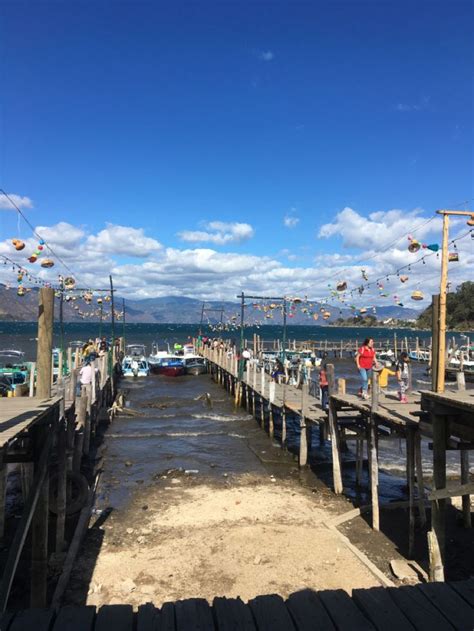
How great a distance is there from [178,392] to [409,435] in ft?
86.1

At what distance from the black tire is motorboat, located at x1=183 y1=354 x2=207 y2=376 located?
3187 cm

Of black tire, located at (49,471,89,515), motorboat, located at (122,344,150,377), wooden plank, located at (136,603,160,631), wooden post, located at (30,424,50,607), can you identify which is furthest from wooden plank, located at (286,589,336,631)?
motorboat, located at (122,344,150,377)

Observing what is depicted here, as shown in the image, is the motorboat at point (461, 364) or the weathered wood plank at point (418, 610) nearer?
the weathered wood plank at point (418, 610)

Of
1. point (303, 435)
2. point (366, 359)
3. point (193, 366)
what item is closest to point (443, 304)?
point (366, 359)

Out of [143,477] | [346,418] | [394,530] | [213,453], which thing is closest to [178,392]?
[213,453]

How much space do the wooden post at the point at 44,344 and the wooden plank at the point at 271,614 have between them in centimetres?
577

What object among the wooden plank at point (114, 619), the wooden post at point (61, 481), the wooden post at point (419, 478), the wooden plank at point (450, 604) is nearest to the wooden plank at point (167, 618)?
the wooden plank at point (114, 619)

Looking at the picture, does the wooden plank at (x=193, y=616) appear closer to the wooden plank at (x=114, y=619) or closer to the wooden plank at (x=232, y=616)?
the wooden plank at (x=232, y=616)

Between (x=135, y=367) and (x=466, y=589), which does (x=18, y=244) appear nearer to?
(x=466, y=589)

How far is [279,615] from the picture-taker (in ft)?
11.3

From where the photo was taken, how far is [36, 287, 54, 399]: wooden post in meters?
8.23

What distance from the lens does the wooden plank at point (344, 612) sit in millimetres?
3345

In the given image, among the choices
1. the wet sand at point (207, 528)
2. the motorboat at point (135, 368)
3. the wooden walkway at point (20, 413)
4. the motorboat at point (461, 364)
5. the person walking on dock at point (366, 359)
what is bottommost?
the wet sand at point (207, 528)

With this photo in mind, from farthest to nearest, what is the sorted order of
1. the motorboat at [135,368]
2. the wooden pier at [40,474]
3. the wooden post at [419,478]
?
the motorboat at [135,368]
the wooden post at [419,478]
the wooden pier at [40,474]
